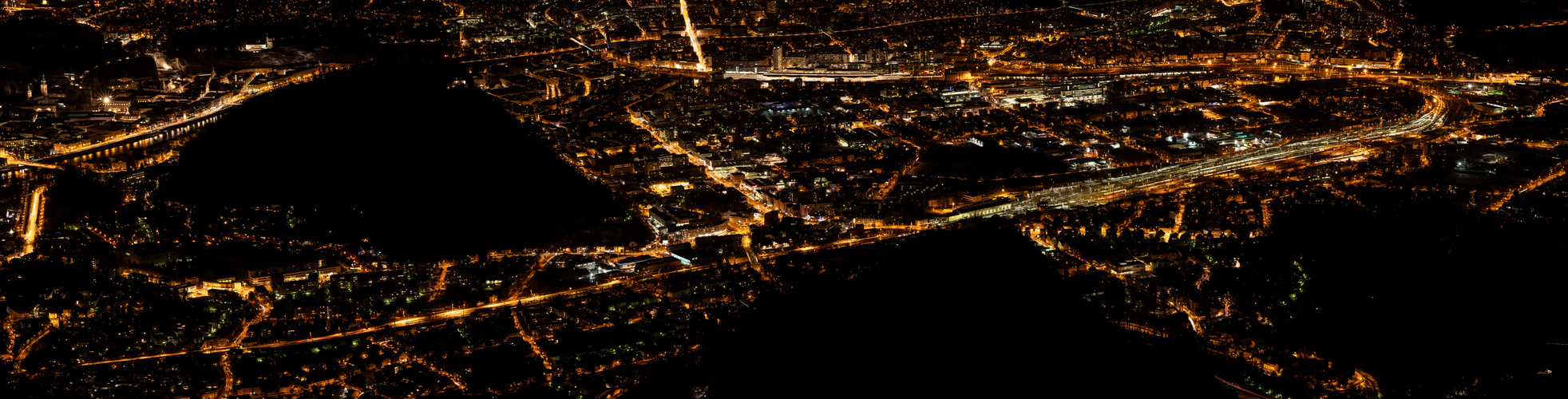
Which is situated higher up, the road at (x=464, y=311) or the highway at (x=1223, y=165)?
the road at (x=464, y=311)

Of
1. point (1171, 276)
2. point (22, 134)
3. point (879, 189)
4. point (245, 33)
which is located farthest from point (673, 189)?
point (245, 33)

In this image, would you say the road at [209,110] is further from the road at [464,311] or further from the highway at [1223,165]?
the highway at [1223,165]

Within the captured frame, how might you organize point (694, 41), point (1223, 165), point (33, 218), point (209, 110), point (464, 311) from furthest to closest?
point (694, 41)
point (209, 110)
point (1223, 165)
point (33, 218)
point (464, 311)

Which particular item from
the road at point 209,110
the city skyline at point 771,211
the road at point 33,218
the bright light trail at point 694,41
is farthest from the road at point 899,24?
the road at point 33,218

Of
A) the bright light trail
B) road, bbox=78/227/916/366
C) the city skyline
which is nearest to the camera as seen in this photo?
the city skyline

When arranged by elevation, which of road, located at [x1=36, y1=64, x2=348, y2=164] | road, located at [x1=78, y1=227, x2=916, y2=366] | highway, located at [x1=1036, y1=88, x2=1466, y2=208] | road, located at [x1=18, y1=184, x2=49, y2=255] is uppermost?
road, located at [x1=36, y1=64, x2=348, y2=164]

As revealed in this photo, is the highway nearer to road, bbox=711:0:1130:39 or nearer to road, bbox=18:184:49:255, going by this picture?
road, bbox=18:184:49:255

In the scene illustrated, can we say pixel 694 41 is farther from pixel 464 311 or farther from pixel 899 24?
pixel 464 311

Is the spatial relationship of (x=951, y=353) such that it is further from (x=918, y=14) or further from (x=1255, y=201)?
(x=918, y=14)

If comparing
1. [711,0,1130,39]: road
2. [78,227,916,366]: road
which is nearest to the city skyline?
[78,227,916,366]: road

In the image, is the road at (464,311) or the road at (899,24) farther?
the road at (899,24)

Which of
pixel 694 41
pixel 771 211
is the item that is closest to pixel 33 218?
pixel 771 211
